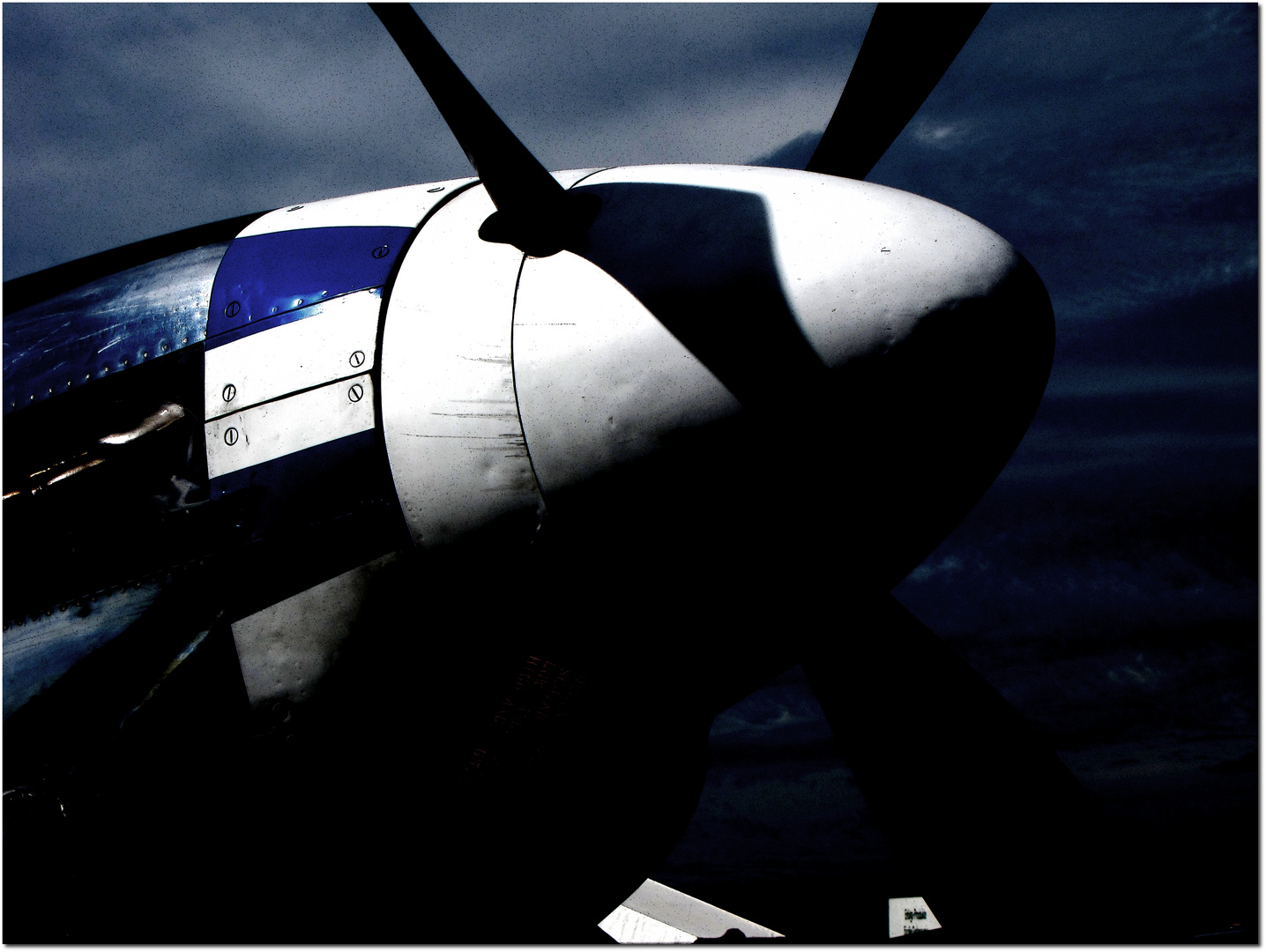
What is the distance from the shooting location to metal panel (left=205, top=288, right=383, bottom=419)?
3256 mm

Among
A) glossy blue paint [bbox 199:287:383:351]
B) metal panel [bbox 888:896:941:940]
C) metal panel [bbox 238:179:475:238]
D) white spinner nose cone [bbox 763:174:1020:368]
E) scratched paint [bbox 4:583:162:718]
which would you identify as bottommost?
metal panel [bbox 888:896:941:940]

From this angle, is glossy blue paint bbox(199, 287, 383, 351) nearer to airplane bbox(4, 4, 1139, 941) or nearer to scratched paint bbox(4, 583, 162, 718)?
airplane bbox(4, 4, 1139, 941)

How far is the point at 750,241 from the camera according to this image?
3193 mm

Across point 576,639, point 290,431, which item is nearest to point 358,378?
point 290,431

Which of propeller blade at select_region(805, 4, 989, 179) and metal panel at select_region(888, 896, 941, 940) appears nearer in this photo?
propeller blade at select_region(805, 4, 989, 179)

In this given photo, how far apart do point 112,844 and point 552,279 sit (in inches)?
99.5

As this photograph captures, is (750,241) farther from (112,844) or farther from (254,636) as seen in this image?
(112,844)

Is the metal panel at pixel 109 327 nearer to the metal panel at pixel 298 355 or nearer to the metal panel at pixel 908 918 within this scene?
the metal panel at pixel 298 355

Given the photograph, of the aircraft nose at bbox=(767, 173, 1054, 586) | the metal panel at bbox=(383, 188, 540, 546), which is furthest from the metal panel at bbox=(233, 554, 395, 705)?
the aircraft nose at bbox=(767, 173, 1054, 586)

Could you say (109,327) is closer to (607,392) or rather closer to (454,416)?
(454,416)

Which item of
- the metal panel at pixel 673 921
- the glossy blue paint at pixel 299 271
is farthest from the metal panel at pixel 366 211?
the metal panel at pixel 673 921

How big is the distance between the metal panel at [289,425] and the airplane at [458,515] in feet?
0.03

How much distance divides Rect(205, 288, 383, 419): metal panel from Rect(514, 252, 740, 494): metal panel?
612mm

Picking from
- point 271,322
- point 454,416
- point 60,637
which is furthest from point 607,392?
point 60,637
